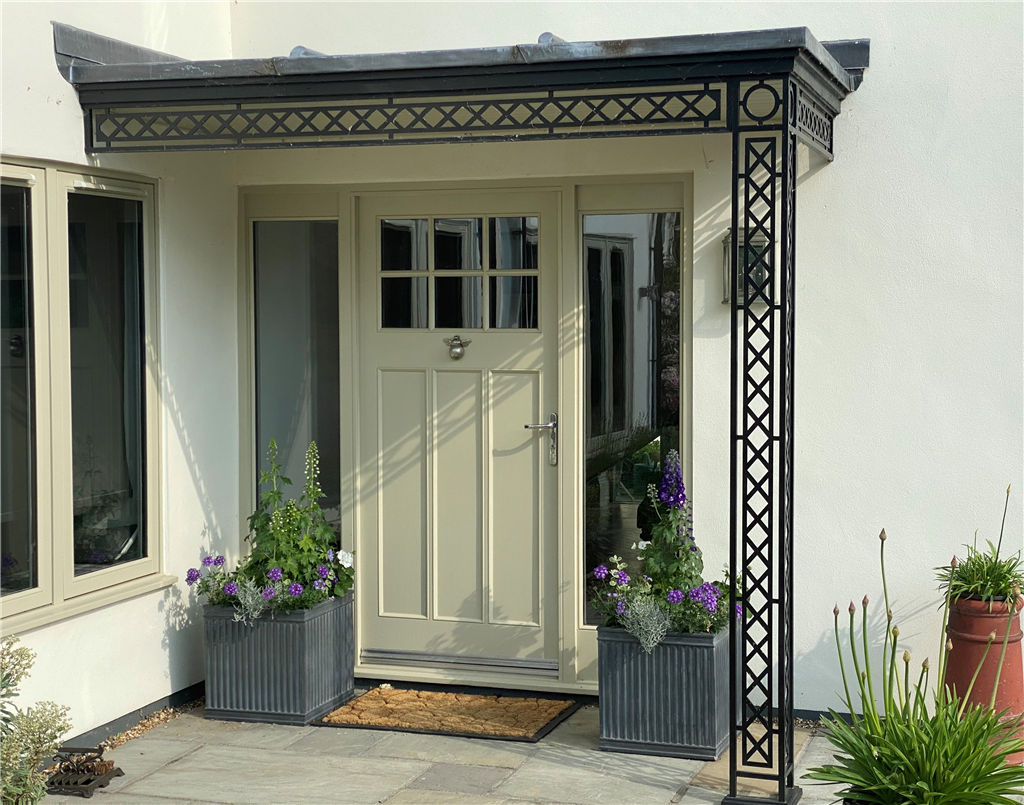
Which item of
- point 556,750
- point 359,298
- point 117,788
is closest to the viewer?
point 117,788

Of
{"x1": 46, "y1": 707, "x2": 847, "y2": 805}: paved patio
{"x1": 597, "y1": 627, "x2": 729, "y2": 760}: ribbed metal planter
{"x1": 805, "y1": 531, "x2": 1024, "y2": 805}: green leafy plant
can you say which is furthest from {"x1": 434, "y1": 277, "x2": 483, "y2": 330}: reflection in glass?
{"x1": 805, "y1": 531, "x2": 1024, "y2": 805}: green leafy plant

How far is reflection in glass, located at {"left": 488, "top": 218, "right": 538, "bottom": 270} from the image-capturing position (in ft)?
19.2

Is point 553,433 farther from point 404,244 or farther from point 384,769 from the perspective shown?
point 384,769

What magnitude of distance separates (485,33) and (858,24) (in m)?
1.66

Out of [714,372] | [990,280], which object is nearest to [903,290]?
[990,280]

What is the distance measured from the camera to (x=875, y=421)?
5.26m

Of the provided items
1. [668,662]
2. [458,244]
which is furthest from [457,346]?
[668,662]

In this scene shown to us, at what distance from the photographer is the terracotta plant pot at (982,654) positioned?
4.76m

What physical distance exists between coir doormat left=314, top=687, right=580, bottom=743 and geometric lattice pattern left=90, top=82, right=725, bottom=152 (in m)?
2.53

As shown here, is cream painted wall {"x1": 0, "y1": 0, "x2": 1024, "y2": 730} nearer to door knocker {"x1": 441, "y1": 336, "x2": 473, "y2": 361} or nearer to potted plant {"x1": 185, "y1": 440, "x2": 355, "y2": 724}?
potted plant {"x1": 185, "y1": 440, "x2": 355, "y2": 724}

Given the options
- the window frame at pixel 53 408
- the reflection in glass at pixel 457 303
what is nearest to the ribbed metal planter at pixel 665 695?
the reflection in glass at pixel 457 303

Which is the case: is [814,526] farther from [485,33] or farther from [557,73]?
[485,33]

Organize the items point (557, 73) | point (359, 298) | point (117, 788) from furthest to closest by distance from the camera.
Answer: point (359, 298) < point (117, 788) < point (557, 73)

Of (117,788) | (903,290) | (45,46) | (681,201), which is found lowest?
(117,788)
